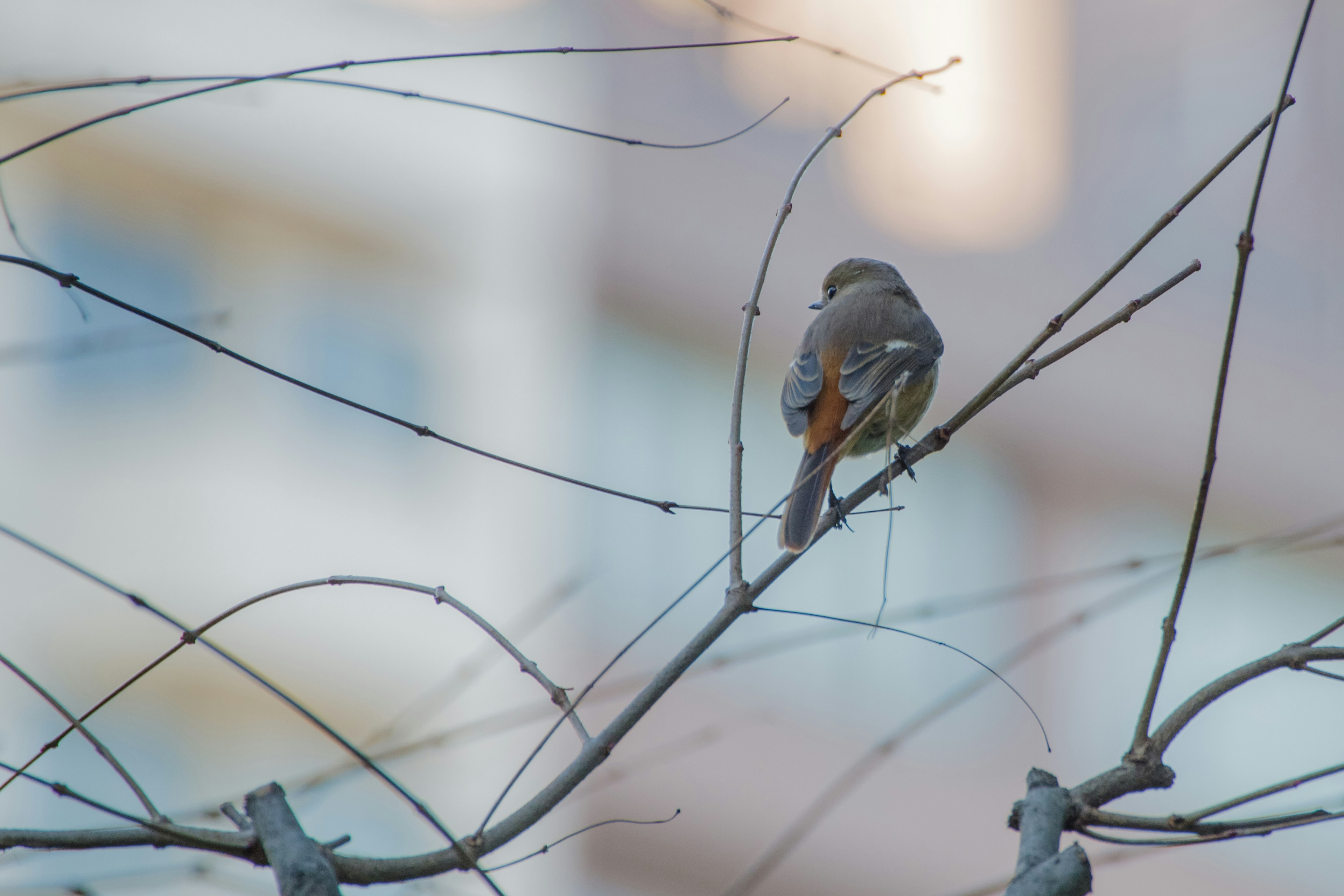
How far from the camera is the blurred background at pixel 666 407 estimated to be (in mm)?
8250

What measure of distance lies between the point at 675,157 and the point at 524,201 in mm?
1678

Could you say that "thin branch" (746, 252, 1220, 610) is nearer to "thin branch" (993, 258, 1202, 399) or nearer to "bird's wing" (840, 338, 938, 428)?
"thin branch" (993, 258, 1202, 399)

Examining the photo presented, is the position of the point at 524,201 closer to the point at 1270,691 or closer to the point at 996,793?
the point at 996,793

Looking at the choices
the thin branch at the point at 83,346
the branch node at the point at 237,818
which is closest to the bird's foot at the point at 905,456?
the thin branch at the point at 83,346

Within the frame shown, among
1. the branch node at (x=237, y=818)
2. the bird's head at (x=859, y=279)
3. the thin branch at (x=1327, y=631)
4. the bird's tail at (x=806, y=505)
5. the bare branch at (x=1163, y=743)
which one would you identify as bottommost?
the branch node at (x=237, y=818)

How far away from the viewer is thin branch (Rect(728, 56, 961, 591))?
1910 mm

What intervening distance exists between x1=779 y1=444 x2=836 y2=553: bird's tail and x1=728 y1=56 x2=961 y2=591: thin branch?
0.56 meters

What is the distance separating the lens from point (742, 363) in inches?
83.3

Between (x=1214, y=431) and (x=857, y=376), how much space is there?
7.81 feet

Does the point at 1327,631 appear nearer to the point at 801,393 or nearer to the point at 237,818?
the point at 237,818

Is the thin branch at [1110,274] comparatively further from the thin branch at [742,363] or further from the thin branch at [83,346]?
the thin branch at [83,346]

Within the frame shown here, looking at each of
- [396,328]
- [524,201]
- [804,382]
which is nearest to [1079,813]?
[804,382]

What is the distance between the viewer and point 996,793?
11.4 metres

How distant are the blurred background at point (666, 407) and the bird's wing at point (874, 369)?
3912mm
